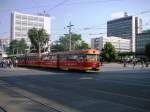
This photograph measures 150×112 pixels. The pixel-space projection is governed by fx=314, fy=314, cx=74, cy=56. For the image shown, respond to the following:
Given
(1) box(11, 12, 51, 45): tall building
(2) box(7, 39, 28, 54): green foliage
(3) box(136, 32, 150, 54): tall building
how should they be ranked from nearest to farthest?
(2) box(7, 39, 28, 54): green foliage → (1) box(11, 12, 51, 45): tall building → (3) box(136, 32, 150, 54): tall building

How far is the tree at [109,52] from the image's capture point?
8919 cm

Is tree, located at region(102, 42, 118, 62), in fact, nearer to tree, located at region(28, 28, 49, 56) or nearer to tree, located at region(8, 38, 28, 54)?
tree, located at region(28, 28, 49, 56)

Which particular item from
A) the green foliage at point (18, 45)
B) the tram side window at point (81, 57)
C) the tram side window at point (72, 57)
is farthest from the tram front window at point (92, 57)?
the green foliage at point (18, 45)

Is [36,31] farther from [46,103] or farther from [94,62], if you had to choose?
[46,103]

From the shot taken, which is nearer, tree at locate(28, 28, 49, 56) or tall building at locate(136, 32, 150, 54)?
tree at locate(28, 28, 49, 56)

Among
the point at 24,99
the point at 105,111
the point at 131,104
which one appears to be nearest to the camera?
the point at 105,111

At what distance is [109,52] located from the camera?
91125 mm

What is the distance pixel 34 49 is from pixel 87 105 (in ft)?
360

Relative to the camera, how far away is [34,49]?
121 m

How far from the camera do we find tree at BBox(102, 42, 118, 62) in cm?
8919

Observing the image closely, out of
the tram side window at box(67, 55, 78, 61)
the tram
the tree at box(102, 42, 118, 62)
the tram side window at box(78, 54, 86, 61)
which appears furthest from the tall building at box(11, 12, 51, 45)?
the tram side window at box(78, 54, 86, 61)

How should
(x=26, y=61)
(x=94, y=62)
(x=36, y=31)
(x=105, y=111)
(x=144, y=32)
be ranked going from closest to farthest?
(x=105, y=111)
(x=94, y=62)
(x=26, y=61)
(x=36, y=31)
(x=144, y=32)

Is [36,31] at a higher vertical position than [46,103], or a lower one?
higher

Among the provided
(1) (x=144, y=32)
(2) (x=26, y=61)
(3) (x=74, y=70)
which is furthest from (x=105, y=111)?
(1) (x=144, y=32)
